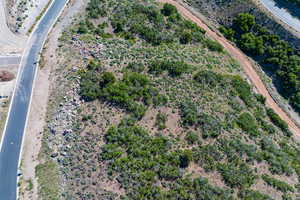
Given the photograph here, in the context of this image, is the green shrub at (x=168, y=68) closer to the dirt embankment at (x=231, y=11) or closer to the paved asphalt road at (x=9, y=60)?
the paved asphalt road at (x=9, y=60)

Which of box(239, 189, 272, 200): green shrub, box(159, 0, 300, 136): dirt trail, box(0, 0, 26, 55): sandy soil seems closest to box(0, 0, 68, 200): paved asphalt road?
box(0, 0, 26, 55): sandy soil

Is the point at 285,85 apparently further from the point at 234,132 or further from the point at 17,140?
the point at 17,140

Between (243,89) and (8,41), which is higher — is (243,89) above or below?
above

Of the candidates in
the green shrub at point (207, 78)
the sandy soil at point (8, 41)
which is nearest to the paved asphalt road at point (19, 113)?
the sandy soil at point (8, 41)

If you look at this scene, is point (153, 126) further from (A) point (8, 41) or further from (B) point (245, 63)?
(A) point (8, 41)

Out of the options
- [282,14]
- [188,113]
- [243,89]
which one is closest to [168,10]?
[243,89]

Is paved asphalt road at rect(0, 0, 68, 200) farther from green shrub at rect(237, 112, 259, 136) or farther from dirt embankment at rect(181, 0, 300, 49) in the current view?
green shrub at rect(237, 112, 259, 136)
